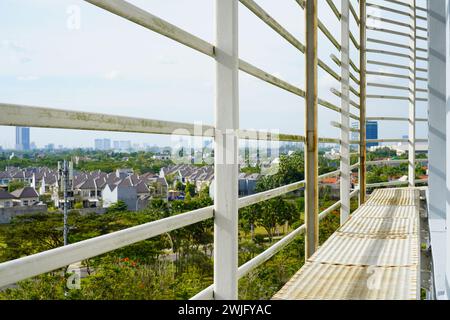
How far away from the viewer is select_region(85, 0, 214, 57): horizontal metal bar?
831mm

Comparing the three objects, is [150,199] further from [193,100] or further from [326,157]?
[326,157]

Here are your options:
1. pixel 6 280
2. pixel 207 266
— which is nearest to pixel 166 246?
pixel 207 266

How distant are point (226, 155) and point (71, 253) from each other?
0.68m

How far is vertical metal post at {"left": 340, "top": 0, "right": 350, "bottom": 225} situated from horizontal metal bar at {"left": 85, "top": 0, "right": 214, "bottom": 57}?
251 centimetres

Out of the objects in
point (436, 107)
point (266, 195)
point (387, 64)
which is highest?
point (387, 64)

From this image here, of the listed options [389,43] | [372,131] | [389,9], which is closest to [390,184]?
[372,131]

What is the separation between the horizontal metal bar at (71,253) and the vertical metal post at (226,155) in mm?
293

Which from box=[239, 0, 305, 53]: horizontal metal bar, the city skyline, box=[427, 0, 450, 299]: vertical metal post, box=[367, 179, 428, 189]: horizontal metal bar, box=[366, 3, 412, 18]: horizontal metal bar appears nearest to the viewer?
the city skyline

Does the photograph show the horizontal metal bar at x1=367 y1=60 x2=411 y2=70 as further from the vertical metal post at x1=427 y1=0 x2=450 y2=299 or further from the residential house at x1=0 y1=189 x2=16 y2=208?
the residential house at x1=0 y1=189 x2=16 y2=208

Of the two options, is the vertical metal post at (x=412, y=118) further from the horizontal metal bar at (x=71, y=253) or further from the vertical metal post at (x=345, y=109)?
the horizontal metal bar at (x=71, y=253)

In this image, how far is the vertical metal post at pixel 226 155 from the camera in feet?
4.33

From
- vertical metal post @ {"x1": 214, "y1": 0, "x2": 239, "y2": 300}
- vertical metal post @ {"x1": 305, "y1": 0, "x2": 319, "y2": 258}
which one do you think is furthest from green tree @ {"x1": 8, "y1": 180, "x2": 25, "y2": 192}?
vertical metal post @ {"x1": 305, "y1": 0, "x2": 319, "y2": 258}

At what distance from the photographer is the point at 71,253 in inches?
28.3

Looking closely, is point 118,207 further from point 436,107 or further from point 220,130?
point 436,107
